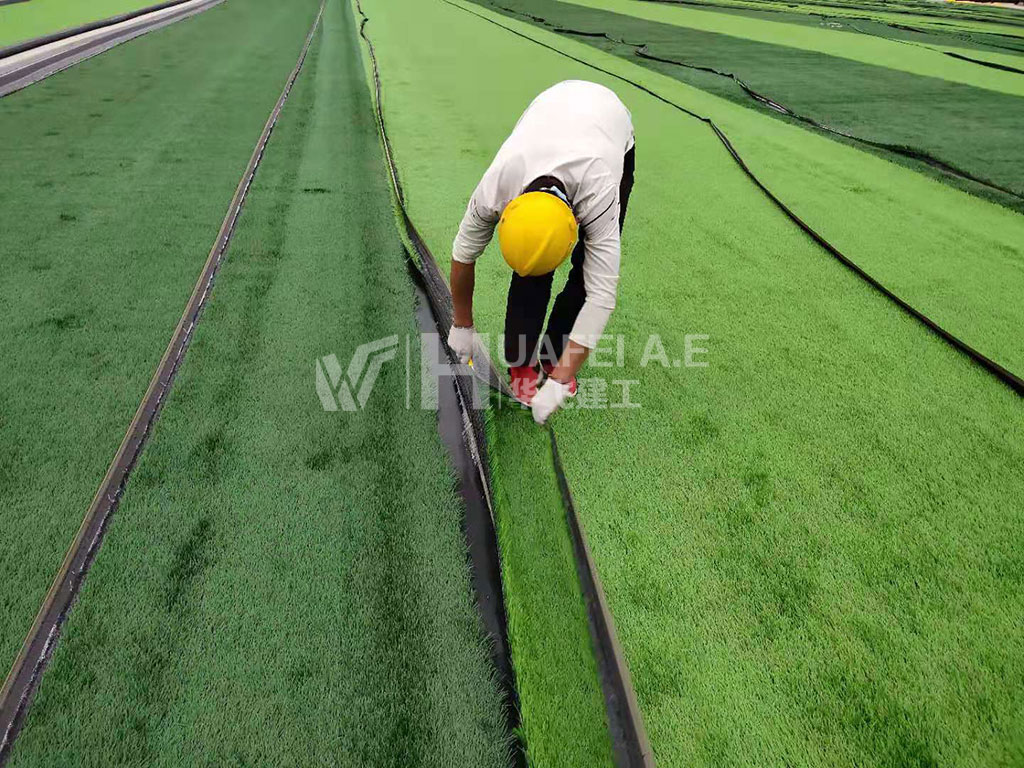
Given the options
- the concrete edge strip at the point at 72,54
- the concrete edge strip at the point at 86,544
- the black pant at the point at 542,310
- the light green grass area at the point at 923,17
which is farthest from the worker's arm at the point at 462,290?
the light green grass area at the point at 923,17

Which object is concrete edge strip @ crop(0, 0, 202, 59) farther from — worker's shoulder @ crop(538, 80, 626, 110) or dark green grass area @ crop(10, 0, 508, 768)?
worker's shoulder @ crop(538, 80, 626, 110)

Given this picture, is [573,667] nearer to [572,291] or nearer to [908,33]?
[572,291]

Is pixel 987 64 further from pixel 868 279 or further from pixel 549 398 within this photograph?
pixel 549 398

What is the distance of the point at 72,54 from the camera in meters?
6.53

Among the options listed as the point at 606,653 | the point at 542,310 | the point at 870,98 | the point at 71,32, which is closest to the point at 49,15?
the point at 71,32

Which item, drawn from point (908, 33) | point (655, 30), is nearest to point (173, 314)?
point (655, 30)

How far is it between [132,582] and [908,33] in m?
15.4

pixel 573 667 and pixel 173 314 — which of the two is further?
pixel 173 314

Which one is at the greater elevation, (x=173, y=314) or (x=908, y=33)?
(x=908, y=33)

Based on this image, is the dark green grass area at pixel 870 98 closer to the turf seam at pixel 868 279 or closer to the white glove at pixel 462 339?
the turf seam at pixel 868 279

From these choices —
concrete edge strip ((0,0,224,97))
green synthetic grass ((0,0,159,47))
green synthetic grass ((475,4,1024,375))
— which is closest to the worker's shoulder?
green synthetic grass ((475,4,1024,375))

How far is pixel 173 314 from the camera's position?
2.23 meters

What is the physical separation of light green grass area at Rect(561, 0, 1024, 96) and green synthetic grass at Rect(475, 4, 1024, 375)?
3.74 m

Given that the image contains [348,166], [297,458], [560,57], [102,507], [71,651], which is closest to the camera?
[71,651]
